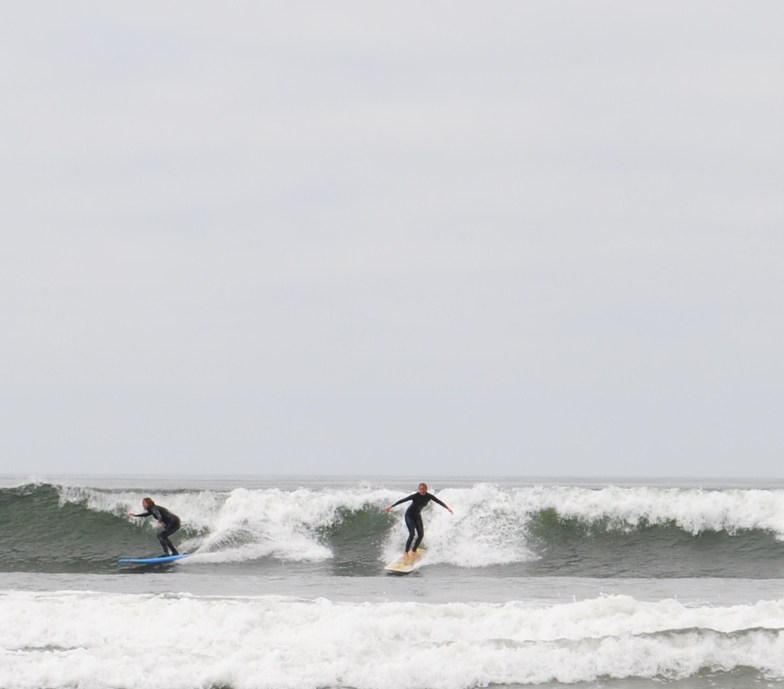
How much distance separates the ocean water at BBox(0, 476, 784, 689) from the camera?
461 inches

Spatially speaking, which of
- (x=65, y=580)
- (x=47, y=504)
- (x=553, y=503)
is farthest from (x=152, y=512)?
(x=553, y=503)

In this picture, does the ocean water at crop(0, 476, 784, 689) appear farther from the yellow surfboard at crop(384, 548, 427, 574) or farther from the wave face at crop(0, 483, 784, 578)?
the yellow surfboard at crop(384, 548, 427, 574)

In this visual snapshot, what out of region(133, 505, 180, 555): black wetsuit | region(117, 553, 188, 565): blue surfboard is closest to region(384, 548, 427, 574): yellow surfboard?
region(117, 553, 188, 565): blue surfboard

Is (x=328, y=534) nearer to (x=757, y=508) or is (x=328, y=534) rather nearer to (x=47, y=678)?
(x=757, y=508)

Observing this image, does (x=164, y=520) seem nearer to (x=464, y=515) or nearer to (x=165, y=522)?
(x=165, y=522)

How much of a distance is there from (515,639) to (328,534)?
42.8 feet

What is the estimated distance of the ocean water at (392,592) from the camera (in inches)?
461

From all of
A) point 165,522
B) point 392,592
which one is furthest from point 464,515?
point 392,592

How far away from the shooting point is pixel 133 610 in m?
13.9

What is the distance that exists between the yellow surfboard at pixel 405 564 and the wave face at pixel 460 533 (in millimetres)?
554

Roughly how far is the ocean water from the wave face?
0.16 feet

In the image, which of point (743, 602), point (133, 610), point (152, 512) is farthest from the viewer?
point (152, 512)

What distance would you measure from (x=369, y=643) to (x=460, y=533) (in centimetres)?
1168

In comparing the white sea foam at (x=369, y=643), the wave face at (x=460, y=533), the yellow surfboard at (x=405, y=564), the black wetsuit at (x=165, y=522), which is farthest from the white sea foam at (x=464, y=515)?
the white sea foam at (x=369, y=643)
